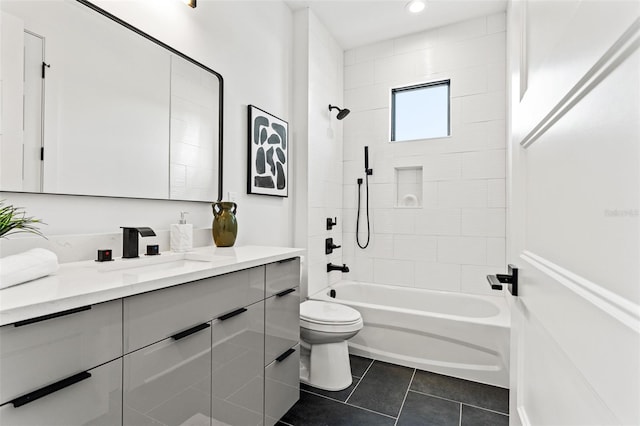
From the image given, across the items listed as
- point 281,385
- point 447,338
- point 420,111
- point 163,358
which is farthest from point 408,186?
point 163,358

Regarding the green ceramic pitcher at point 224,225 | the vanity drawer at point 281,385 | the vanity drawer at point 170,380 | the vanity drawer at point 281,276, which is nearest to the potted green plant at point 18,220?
the vanity drawer at point 170,380

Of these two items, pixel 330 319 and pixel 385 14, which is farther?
pixel 385 14

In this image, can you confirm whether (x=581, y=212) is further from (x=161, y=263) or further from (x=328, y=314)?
(x=328, y=314)

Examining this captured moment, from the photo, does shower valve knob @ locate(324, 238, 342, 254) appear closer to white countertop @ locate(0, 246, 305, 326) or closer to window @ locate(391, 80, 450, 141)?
window @ locate(391, 80, 450, 141)

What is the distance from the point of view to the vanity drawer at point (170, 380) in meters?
0.96

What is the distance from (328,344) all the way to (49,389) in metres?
1.63

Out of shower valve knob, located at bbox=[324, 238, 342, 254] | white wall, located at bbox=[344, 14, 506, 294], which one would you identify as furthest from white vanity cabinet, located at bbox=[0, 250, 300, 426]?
white wall, located at bbox=[344, 14, 506, 294]

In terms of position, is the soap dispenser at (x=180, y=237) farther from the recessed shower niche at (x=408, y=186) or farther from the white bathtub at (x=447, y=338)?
the recessed shower niche at (x=408, y=186)

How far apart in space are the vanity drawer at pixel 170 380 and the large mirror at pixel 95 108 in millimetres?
744

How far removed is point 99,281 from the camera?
3.16 feet

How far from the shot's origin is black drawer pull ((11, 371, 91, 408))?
707 mm

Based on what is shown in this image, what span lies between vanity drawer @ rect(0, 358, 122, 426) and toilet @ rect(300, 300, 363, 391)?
1.30 meters

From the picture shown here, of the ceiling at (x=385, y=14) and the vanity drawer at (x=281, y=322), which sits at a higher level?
the ceiling at (x=385, y=14)

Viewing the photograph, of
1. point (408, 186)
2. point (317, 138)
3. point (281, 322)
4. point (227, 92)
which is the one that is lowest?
point (281, 322)
